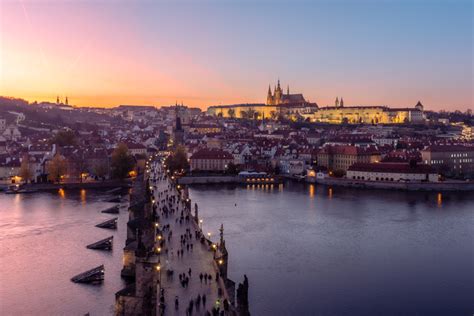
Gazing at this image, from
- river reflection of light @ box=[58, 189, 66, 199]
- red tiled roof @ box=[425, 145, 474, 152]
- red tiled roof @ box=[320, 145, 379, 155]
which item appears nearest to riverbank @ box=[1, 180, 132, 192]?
river reflection of light @ box=[58, 189, 66, 199]

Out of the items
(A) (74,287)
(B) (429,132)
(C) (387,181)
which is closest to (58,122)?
(B) (429,132)

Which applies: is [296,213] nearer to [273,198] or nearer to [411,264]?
[273,198]

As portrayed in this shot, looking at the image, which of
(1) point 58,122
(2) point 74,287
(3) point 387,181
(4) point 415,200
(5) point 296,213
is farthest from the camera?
(1) point 58,122

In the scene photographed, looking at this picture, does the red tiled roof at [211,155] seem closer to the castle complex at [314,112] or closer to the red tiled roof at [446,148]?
the red tiled roof at [446,148]

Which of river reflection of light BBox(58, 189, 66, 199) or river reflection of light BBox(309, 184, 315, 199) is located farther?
river reflection of light BBox(309, 184, 315, 199)

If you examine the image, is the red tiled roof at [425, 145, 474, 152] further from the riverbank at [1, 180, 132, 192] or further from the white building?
the riverbank at [1, 180, 132, 192]

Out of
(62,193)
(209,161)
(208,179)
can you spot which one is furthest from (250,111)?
(62,193)
